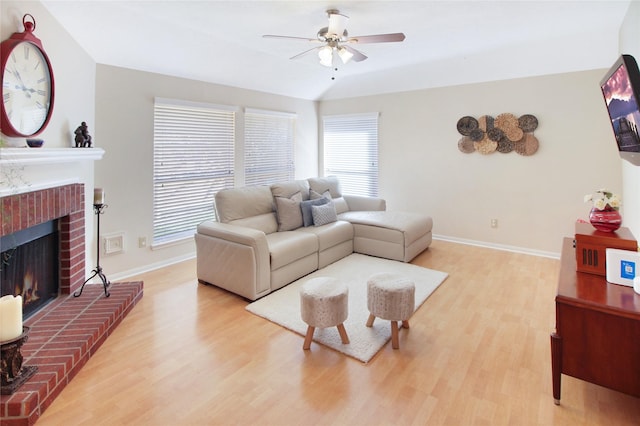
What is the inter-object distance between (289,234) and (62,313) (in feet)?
6.80

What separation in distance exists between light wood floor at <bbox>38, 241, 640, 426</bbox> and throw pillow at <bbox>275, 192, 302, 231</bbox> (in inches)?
46.0

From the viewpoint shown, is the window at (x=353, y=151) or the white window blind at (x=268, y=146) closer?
the white window blind at (x=268, y=146)

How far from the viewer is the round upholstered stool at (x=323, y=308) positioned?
2.34 metres

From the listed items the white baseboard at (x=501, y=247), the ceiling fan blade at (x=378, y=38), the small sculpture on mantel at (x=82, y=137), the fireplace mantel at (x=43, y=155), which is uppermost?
the ceiling fan blade at (x=378, y=38)

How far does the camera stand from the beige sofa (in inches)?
125

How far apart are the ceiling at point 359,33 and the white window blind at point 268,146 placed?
541 mm

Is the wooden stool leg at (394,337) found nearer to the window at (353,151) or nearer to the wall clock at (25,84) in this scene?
the wall clock at (25,84)

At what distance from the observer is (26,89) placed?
217 centimetres

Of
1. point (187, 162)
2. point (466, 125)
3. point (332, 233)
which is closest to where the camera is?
point (332, 233)

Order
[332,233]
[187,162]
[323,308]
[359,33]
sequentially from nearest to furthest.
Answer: [323,308], [359,33], [332,233], [187,162]

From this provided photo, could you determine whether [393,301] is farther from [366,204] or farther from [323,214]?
[366,204]

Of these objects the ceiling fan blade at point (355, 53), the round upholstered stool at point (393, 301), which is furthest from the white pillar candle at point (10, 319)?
the ceiling fan blade at point (355, 53)

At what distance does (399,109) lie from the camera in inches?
218

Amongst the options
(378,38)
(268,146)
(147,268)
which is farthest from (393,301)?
(268,146)
